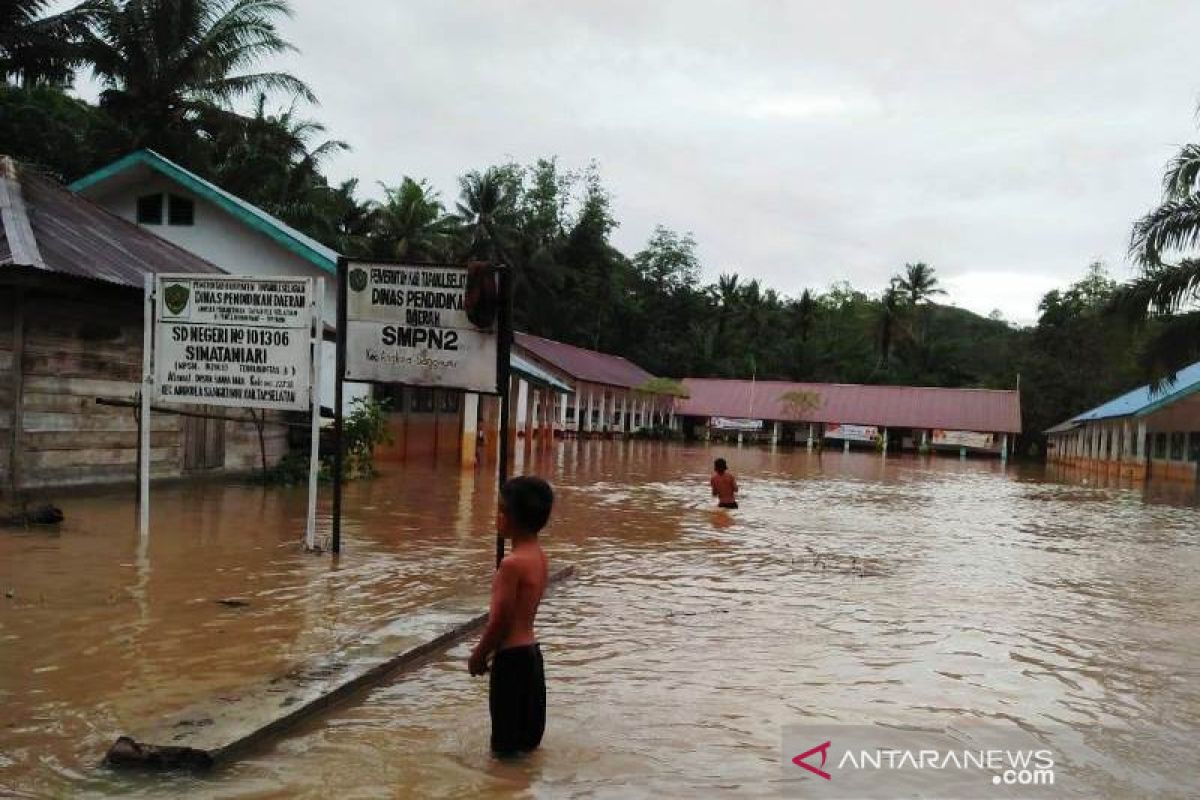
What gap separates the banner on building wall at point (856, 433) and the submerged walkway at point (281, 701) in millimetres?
55246

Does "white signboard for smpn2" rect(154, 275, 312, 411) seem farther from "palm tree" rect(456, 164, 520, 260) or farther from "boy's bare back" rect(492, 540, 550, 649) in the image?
"palm tree" rect(456, 164, 520, 260)

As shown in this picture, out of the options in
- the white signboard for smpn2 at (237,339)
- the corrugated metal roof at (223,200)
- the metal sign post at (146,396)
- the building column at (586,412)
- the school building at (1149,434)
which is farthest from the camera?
the building column at (586,412)

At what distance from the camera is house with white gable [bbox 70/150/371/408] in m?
22.9

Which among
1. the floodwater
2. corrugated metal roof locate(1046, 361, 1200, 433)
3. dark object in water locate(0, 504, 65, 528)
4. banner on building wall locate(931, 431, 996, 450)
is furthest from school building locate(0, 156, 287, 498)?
banner on building wall locate(931, 431, 996, 450)

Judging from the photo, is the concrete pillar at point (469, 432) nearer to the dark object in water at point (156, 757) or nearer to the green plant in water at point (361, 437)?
the green plant in water at point (361, 437)

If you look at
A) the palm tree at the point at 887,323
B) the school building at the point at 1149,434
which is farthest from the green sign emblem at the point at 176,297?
the palm tree at the point at 887,323

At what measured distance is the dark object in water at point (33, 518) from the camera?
10578 mm

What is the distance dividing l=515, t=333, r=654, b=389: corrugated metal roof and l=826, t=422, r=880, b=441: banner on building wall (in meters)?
11.8

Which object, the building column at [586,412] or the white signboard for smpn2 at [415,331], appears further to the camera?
the building column at [586,412]

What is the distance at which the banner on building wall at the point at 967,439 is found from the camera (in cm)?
5775

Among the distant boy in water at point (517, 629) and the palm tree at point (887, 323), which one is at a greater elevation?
the palm tree at point (887, 323)

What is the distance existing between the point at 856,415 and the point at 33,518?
2161 inches

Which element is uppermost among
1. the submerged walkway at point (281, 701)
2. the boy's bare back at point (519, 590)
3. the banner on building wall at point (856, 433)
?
the banner on building wall at point (856, 433)

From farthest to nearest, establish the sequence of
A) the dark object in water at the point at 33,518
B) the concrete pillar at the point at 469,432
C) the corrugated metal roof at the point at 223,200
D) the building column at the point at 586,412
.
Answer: the building column at the point at 586,412 → the concrete pillar at the point at 469,432 → the corrugated metal roof at the point at 223,200 → the dark object in water at the point at 33,518
